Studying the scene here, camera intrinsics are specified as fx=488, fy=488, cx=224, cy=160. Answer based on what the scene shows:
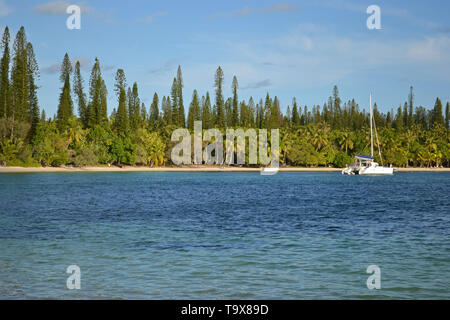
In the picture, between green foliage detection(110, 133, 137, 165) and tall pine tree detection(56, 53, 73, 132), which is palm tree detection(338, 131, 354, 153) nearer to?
green foliage detection(110, 133, 137, 165)

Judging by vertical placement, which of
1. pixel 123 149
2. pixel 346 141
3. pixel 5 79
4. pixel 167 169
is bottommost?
pixel 167 169

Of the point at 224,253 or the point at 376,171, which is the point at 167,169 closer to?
the point at 376,171

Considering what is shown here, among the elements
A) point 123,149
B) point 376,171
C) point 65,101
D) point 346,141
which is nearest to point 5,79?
point 65,101

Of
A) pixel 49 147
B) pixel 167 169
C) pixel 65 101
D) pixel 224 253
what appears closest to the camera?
pixel 224 253

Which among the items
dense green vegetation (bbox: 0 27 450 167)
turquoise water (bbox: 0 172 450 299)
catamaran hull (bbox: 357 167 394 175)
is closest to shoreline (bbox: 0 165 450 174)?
dense green vegetation (bbox: 0 27 450 167)

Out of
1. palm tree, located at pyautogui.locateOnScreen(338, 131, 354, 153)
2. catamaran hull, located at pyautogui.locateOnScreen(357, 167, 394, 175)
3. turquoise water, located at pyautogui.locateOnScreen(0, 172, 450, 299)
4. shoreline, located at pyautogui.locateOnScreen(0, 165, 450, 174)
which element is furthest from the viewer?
palm tree, located at pyautogui.locateOnScreen(338, 131, 354, 153)

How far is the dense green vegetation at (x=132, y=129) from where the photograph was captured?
101500mm

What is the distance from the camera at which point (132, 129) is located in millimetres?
124938

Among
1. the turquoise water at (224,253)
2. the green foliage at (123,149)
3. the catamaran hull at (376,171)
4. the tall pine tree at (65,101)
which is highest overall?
the tall pine tree at (65,101)

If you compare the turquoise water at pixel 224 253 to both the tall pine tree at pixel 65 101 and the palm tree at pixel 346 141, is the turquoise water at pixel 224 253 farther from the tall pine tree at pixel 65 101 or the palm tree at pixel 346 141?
the palm tree at pixel 346 141

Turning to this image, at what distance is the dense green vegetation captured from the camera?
102m

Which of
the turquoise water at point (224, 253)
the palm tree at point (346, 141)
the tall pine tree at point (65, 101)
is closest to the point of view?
the turquoise water at point (224, 253)

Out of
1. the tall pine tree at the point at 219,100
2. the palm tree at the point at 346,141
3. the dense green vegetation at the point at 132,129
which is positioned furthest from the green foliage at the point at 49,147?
the palm tree at the point at 346,141
